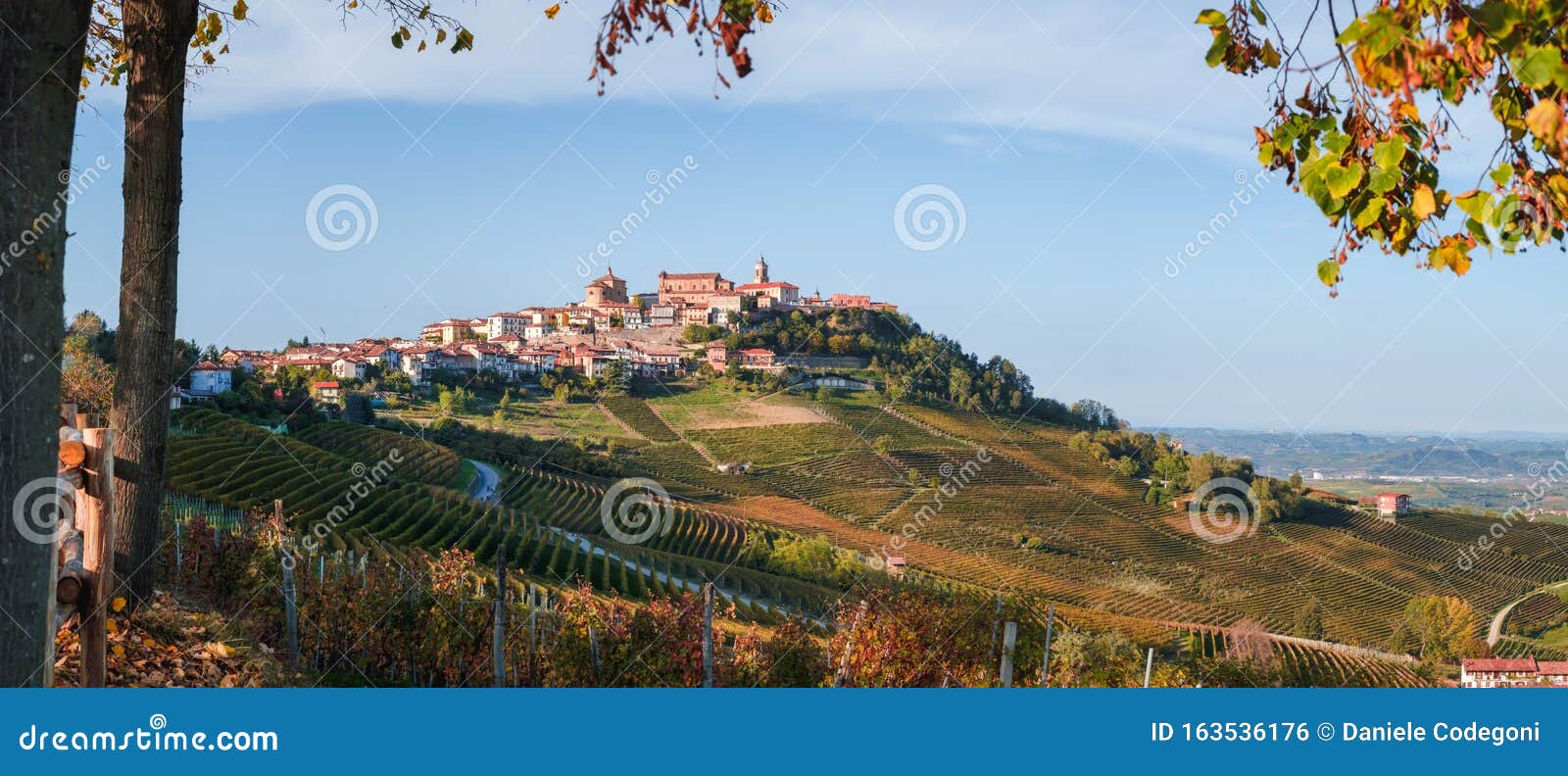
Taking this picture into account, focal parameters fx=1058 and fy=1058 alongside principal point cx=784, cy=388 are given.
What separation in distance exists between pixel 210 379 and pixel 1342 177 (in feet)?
147

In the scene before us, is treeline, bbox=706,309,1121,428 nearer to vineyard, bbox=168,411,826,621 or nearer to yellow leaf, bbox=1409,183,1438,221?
vineyard, bbox=168,411,826,621

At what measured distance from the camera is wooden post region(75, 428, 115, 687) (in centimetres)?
371

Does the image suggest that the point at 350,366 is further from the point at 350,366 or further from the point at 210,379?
the point at 210,379

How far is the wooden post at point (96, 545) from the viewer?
3707mm

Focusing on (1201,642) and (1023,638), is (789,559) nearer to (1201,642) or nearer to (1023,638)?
(1201,642)

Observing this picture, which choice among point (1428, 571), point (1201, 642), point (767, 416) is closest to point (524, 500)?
point (1201, 642)

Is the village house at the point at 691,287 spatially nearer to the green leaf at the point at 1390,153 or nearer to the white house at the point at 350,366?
the white house at the point at 350,366

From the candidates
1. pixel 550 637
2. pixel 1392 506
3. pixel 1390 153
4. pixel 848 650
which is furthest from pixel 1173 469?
pixel 1390 153

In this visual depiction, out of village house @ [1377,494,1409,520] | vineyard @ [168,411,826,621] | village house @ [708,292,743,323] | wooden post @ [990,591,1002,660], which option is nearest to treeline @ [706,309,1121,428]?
village house @ [708,292,743,323]

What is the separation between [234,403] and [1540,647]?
176 ft

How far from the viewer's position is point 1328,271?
2.48 m

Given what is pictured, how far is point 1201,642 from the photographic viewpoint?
129 ft

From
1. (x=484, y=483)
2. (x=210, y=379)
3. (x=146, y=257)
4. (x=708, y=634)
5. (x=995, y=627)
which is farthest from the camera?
(x=484, y=483)

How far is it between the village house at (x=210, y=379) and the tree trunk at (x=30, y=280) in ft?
131
